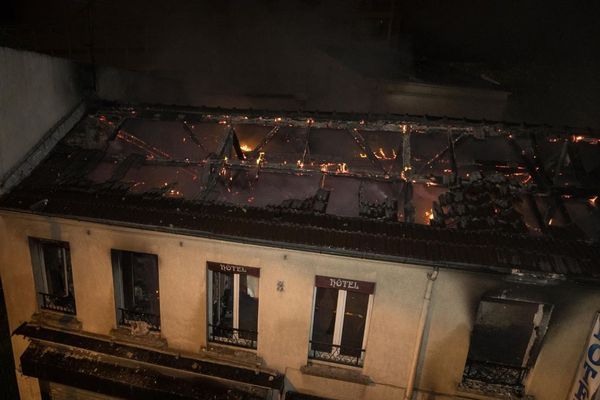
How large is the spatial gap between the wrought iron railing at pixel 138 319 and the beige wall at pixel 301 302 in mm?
227

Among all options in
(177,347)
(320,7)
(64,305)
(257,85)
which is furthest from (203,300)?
(320,7)

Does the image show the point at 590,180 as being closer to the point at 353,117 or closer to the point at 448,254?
the point at 448,254

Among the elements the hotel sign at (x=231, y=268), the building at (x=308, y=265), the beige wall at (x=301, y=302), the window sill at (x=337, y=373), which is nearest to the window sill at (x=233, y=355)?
the building at (x=308, y=265)

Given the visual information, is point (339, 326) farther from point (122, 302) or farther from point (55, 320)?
point (55, 320)

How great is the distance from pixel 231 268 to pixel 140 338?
8.58ft

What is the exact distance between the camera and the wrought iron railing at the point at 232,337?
7574mm

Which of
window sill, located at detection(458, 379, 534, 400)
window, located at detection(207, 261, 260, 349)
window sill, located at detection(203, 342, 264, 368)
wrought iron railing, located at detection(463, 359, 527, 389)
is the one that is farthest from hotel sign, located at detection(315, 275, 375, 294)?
window sill, located at detection(458, 379, 534, 400)

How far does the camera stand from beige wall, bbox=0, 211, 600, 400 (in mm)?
6363

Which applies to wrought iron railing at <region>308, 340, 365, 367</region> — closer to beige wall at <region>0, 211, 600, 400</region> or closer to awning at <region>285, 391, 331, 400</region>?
beige wall at <region>0, 211, 600, 400</region>

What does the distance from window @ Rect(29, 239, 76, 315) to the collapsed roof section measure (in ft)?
4.39

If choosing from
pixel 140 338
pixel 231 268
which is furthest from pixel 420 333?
pixel 140 338

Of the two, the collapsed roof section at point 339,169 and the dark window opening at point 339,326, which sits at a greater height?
the collapsed roof section at point 339,169

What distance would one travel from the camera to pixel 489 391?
677 cm

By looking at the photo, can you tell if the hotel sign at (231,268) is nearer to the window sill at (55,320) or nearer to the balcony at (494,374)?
the window sill at (55,320)
